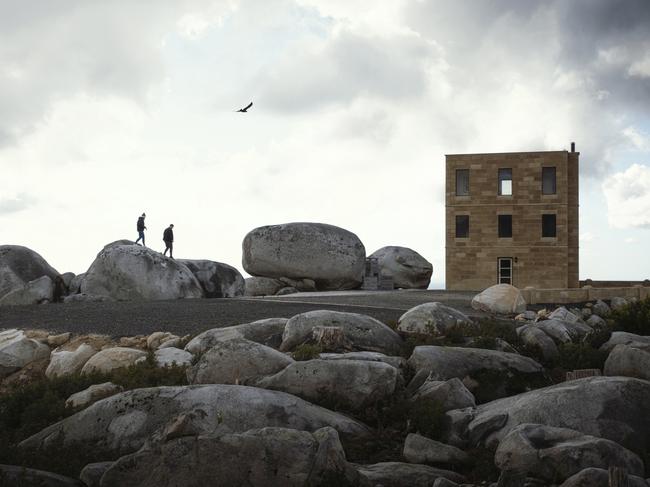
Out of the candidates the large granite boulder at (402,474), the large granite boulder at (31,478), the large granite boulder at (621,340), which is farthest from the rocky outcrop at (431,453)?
the large granite boulder at (621,340)

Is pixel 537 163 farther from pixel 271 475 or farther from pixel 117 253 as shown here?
pixel 271 475

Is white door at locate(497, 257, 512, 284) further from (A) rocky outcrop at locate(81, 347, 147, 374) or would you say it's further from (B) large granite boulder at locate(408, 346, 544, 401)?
(A) rocky outcrop at locate(81, 347, 147, 374)

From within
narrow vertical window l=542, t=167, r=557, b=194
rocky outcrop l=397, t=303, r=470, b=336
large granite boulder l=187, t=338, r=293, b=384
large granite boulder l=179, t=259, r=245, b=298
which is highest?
narrow vertical window l=542, t=167, r=557, b=194

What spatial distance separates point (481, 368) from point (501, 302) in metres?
9.35

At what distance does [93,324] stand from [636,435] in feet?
38.0

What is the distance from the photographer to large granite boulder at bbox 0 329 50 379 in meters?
13.3

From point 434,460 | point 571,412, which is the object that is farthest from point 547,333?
point 434,460

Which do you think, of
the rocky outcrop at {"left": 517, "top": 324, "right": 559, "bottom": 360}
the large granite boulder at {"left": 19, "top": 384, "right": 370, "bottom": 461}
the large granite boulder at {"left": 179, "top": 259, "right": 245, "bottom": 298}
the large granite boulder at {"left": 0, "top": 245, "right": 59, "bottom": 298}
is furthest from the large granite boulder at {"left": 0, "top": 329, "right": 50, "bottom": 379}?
the large granite boulder at {"left": 179, "top": 259, "right": 245, "bottom": 298}

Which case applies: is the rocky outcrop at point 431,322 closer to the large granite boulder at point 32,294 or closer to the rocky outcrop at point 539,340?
the rocky outcrop at point 539,340

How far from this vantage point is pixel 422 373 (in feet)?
29.6

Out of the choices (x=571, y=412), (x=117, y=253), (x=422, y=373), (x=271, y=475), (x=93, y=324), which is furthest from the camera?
(x=117, y=253)

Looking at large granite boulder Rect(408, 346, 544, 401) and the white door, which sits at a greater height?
the white door

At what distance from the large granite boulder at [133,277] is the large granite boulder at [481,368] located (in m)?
13.9

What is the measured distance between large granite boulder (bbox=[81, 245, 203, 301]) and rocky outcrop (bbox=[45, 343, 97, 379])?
9103 millimetres
